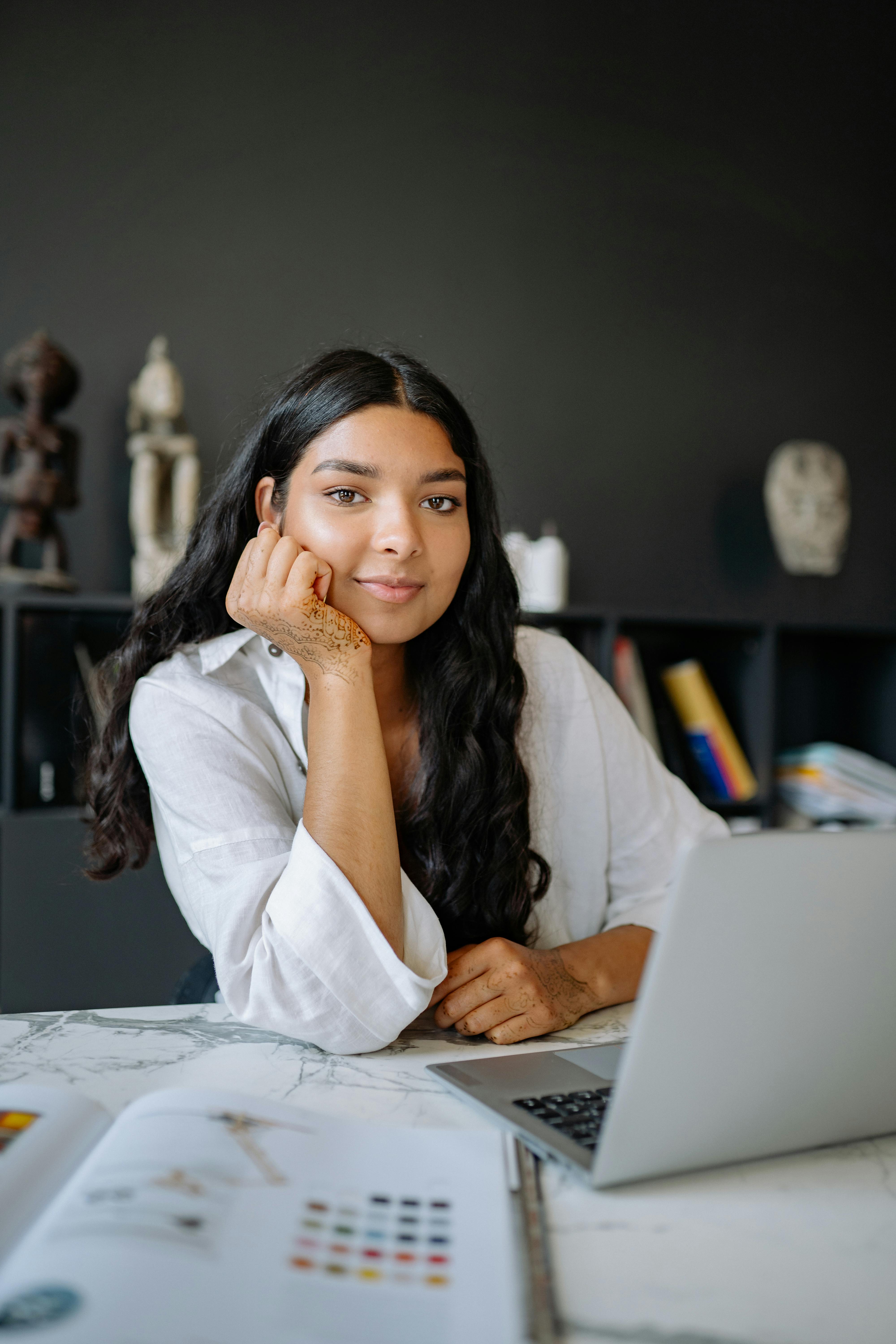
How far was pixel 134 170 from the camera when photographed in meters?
2.41

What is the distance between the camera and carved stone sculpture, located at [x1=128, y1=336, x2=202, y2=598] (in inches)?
86.7

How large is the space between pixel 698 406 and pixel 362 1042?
2366 mm

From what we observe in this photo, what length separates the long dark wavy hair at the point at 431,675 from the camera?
4.33 feet

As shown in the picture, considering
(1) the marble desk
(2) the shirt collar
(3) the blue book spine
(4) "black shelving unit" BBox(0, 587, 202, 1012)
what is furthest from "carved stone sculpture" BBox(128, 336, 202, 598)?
(1) the marble desk

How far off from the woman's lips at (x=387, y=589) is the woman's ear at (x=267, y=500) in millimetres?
176

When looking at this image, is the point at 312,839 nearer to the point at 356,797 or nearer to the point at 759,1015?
the point at 356,797

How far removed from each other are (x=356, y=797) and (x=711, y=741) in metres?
1.65

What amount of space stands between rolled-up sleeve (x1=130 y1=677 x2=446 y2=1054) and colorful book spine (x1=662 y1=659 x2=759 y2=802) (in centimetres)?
151

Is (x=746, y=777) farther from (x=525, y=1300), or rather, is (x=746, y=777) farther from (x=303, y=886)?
(x=525, y=1300)

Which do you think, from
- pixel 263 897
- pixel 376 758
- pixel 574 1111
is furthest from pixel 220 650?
pixel 574 1111

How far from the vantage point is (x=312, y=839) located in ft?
3.28

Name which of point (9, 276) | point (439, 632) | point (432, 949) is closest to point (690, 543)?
point (439, 632)

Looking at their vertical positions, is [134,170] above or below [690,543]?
above

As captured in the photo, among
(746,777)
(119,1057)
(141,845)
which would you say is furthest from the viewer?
(746,777)
